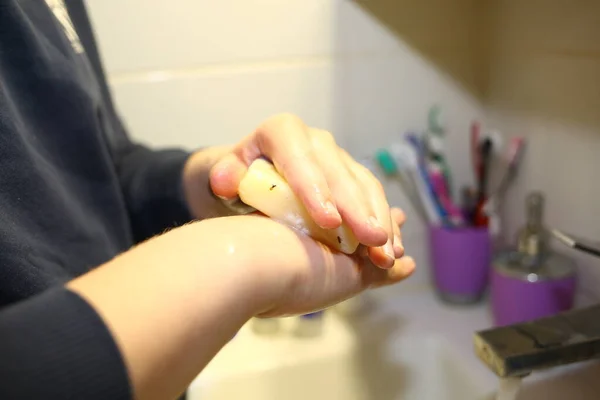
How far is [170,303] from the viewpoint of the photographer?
254mm

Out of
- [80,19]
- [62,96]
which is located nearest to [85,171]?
[62,96]

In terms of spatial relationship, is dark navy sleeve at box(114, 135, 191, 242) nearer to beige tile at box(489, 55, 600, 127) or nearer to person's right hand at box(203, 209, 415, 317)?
person's right hand at box(203, 209, 415, 317)

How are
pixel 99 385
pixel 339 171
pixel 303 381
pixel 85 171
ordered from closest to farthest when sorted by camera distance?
pixel 99 385 → pixel 339 171 → pixel 85 171 → pixel 303 381

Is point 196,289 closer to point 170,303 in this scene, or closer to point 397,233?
point 170,303

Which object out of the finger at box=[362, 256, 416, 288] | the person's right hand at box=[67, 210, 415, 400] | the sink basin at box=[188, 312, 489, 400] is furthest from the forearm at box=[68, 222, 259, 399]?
the sink basin at box=[188, 312, 489, 400]

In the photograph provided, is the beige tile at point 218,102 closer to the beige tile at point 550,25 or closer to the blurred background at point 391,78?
the blurred background at point 391,78

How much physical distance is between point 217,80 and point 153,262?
1.41 feet

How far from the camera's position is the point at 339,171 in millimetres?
367

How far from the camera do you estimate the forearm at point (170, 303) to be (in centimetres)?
24

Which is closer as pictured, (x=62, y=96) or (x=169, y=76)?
(x=62, y=96)

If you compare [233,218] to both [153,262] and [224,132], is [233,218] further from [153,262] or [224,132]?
[224,132]

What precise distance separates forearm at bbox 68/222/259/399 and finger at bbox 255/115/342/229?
0.06m

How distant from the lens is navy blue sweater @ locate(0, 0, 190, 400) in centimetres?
22

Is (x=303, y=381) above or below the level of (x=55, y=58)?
below
